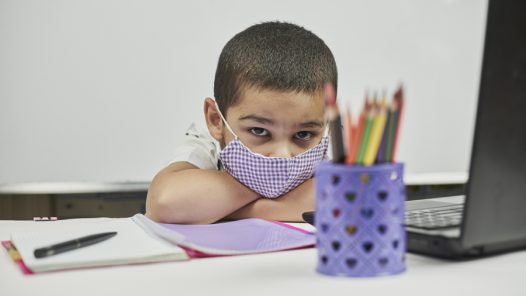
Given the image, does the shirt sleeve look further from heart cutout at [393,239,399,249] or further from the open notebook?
heart cutout at [393,239,399,249]

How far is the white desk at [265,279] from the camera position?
1.80 feet

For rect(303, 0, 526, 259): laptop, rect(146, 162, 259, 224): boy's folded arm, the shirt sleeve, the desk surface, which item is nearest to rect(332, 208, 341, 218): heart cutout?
rect(303, 0, 526, 259): laptop

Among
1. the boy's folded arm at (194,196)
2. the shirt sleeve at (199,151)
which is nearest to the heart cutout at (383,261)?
the boy's folded arm at (194,196)

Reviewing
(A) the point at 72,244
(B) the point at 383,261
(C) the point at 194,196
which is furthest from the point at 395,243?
(C) the point at 194,196

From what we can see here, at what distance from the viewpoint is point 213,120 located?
1.32 metres

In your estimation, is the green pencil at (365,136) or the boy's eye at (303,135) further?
the boy's eye at (303,135)

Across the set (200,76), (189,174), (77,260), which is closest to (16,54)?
(200,76)

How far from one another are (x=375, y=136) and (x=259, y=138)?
0.64 metres

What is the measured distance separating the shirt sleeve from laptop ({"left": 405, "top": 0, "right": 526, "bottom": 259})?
75 centimetres

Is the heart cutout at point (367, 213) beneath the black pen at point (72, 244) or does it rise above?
above

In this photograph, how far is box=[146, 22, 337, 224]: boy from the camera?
1065 millimetres

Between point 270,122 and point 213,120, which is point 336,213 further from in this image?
point 213,120

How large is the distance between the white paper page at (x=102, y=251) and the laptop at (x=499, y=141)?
31cm

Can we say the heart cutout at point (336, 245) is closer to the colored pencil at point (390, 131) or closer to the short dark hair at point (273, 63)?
the colored pencil at point (390, 131)
